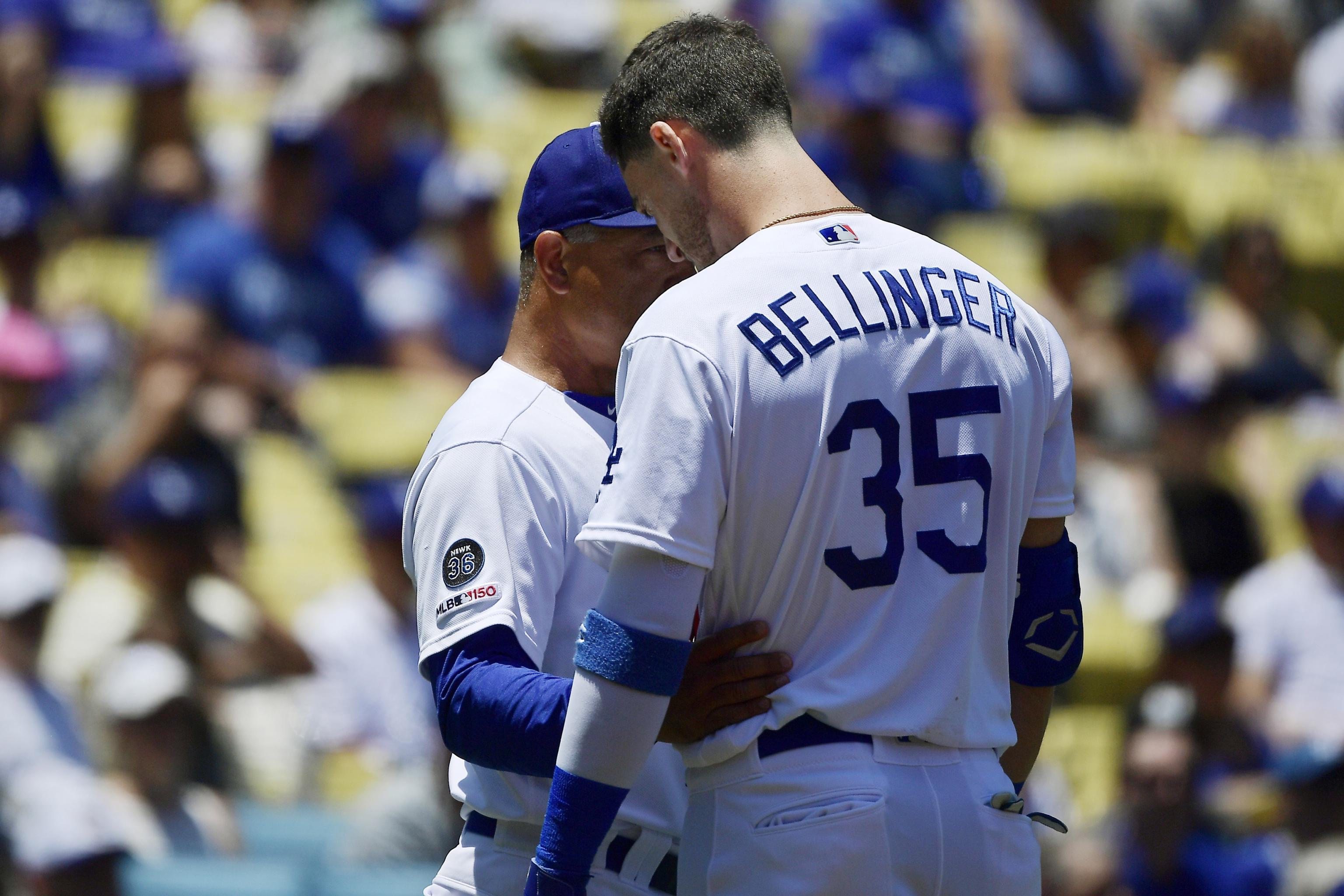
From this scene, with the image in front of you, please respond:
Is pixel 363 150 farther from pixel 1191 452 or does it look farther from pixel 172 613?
pixel 1191 452

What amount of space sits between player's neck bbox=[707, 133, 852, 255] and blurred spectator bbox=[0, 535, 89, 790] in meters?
3.42

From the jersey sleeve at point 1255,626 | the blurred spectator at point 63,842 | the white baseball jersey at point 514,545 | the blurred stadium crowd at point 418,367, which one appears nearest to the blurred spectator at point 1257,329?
the blurred stadium crowd at point 418,367

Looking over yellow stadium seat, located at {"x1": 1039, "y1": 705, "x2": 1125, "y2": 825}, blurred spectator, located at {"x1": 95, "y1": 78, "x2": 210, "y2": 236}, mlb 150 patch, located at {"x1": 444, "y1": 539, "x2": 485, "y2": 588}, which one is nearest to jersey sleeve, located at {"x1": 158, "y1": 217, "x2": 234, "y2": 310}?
blurred spectator, located at {"x1": 95, "y1": 78, "x2": 210, "y2": 236}

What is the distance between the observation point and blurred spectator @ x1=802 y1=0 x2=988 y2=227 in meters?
7.11

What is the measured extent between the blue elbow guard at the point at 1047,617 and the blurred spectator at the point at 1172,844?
267 centimetres

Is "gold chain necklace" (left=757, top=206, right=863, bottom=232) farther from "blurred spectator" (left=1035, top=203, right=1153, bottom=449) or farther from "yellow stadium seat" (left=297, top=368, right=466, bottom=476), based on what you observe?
"blurred spectator" (left=1035, top=203, right=1153, bottom=449)

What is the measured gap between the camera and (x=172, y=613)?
5.17 m

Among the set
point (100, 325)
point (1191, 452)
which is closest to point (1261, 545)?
point (1191, 452)

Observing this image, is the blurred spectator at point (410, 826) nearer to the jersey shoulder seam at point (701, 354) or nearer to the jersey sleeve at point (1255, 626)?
the jersey shoulder seam at point (701, 354)

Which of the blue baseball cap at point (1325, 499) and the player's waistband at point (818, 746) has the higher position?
the player's waistband at point (818, 746)

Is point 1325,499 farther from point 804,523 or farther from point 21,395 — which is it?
point 21,395

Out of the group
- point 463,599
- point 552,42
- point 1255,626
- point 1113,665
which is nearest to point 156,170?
point 552,42

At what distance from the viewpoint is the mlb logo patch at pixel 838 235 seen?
6.83 feet

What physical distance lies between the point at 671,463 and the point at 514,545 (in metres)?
0.43
